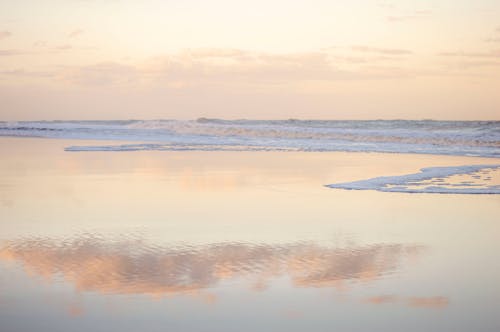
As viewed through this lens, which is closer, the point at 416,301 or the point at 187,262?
the point at 416,301

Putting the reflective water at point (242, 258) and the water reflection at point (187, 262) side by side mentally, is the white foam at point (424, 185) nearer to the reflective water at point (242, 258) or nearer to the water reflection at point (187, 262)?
the reflective water at point (242, 258)

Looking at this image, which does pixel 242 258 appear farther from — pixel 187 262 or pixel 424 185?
pixel 424 185

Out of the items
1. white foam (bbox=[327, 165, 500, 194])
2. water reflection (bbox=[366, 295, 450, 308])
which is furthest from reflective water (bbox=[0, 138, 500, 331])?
white foam (bbox=[327, 165, 500, 194])

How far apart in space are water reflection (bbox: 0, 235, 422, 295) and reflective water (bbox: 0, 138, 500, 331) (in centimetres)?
2

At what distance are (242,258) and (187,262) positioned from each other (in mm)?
482

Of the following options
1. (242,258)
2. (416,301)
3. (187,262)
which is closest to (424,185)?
(242,258)

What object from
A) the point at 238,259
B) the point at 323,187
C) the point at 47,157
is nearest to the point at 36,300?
the point at 238,259

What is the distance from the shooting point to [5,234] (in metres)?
6.62

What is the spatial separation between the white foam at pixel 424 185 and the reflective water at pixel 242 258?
1.55 feet

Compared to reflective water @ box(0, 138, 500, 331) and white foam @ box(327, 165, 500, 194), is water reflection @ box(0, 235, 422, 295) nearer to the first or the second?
reflective water @ box(0, 138, 500, 331)

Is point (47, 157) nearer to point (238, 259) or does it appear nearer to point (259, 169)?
point (259, 169)

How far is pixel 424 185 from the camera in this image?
35.3 ft

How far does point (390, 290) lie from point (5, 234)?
12.8ft

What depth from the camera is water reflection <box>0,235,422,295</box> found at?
4926 mm
